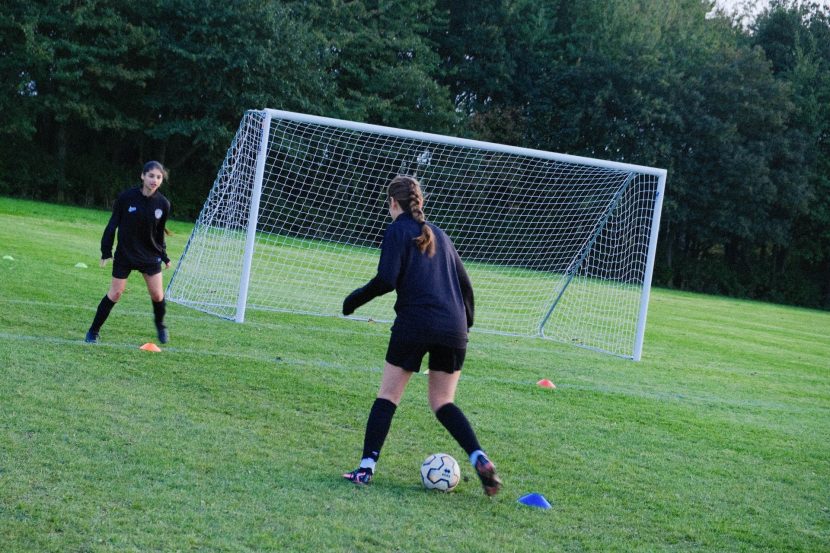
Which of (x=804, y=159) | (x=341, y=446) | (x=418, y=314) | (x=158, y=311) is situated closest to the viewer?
(x=418, y=314)

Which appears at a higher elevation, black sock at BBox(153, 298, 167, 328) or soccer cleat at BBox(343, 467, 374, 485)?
black sock at BBox(153, 298, 167, 328)

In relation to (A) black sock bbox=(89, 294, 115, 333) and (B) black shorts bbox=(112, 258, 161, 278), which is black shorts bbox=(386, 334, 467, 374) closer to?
(B) black shorts bbox=(112, 258, 161, 278)

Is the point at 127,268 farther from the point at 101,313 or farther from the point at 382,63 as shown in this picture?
the point at 382,63

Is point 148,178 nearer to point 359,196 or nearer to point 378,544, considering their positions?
point 378,544

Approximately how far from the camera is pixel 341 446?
5.77 m

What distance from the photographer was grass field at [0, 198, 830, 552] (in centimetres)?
427

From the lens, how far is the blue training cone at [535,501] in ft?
16.2

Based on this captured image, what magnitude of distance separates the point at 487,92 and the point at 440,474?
3804 centimetres

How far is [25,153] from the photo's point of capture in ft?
106

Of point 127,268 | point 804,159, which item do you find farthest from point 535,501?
point 804,159

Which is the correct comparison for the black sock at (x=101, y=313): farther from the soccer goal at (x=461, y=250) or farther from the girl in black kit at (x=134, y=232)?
the soccer goal at (x=461, y=250)

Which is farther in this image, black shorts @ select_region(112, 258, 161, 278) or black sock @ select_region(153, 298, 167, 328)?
black sock @ select_region(153, 298, 167, 328)

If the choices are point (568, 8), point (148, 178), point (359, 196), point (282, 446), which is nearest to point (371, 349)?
point (148, 178)

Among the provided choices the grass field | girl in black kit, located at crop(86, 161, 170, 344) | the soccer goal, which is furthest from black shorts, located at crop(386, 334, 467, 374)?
girl in black kit, located at crop(86, 161, 170, 344)
